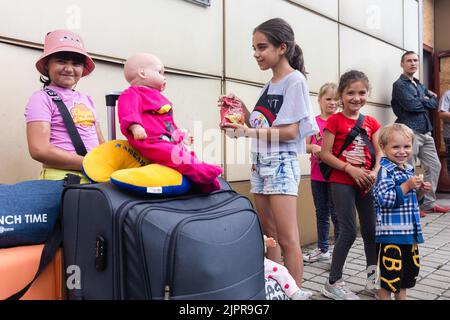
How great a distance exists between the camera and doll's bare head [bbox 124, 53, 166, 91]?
6.00 ft

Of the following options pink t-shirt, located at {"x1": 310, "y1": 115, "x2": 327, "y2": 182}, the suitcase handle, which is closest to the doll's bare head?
the suitcase handle

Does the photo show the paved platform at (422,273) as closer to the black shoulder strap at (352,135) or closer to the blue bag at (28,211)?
the black shoulder strap at (352,135)

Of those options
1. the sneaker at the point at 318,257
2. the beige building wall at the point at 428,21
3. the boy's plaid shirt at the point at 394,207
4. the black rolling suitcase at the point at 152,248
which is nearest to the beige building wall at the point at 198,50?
the sneaker at the point at 318,257

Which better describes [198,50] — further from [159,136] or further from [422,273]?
[422,273]

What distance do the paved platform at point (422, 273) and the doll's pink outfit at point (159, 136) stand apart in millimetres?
1712

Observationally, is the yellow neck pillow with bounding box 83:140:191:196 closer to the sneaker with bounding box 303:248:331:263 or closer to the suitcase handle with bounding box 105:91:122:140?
the suitcase handle with bounding box 105:91:122:140

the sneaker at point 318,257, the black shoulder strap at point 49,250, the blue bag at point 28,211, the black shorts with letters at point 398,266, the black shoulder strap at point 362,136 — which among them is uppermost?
the black shoulder strap at point 362,136

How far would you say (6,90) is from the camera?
223cm

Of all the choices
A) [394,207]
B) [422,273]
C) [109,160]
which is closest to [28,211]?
[109,160]

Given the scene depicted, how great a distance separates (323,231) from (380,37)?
3374 millimetres

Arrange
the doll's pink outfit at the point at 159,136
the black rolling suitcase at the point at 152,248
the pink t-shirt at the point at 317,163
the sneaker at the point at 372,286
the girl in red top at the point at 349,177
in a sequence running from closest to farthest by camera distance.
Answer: the black rolling suitcase at the point at 152,248 < the doll's pink outfit at the point at 159,136 < the girl in red top at the point at 349,177 < the sneaker at the point at 372,286 < the pink t-shirt at the point at 317,163

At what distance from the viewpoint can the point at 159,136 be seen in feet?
5.66

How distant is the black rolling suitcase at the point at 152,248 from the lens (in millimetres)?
1390
